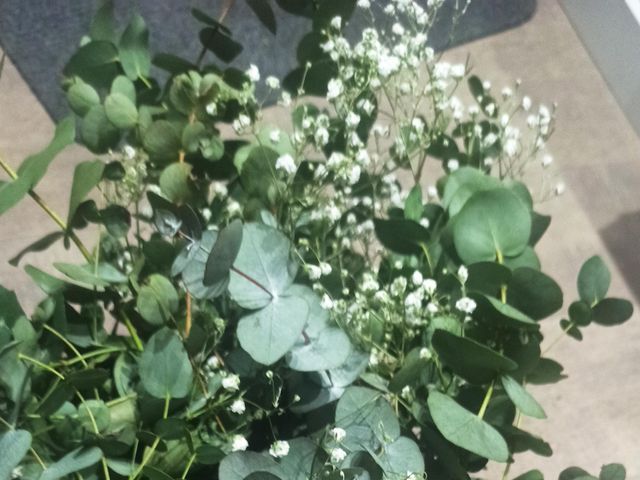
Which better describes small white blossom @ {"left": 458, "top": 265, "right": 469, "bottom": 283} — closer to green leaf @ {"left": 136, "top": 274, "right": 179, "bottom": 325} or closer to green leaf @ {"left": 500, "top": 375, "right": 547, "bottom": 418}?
green leaf @ {"left": 500, "top": 375, "right": 547, "bottom": 418}

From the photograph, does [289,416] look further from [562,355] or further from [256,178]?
[562,355]

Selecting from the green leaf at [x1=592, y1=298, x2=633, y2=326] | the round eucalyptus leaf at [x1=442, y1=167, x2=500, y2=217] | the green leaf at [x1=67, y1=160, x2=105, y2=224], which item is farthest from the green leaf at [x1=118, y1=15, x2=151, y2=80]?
the green leaf at [x1=592, y1=298, x2=633, y2=326]

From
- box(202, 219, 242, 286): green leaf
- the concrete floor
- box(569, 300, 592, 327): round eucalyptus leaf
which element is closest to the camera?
box(202, 219, 242, 286): green leaf

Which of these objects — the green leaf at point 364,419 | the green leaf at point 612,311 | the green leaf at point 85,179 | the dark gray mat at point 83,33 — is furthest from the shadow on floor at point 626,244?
the green leaf at point 85,179

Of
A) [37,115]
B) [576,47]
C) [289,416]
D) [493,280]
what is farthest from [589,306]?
[37,115]

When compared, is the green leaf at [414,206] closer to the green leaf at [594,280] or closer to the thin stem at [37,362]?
the green leaf at [594,280]

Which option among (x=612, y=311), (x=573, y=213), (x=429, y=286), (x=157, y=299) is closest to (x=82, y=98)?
(x=157, y=299)

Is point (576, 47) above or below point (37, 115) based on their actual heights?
above
